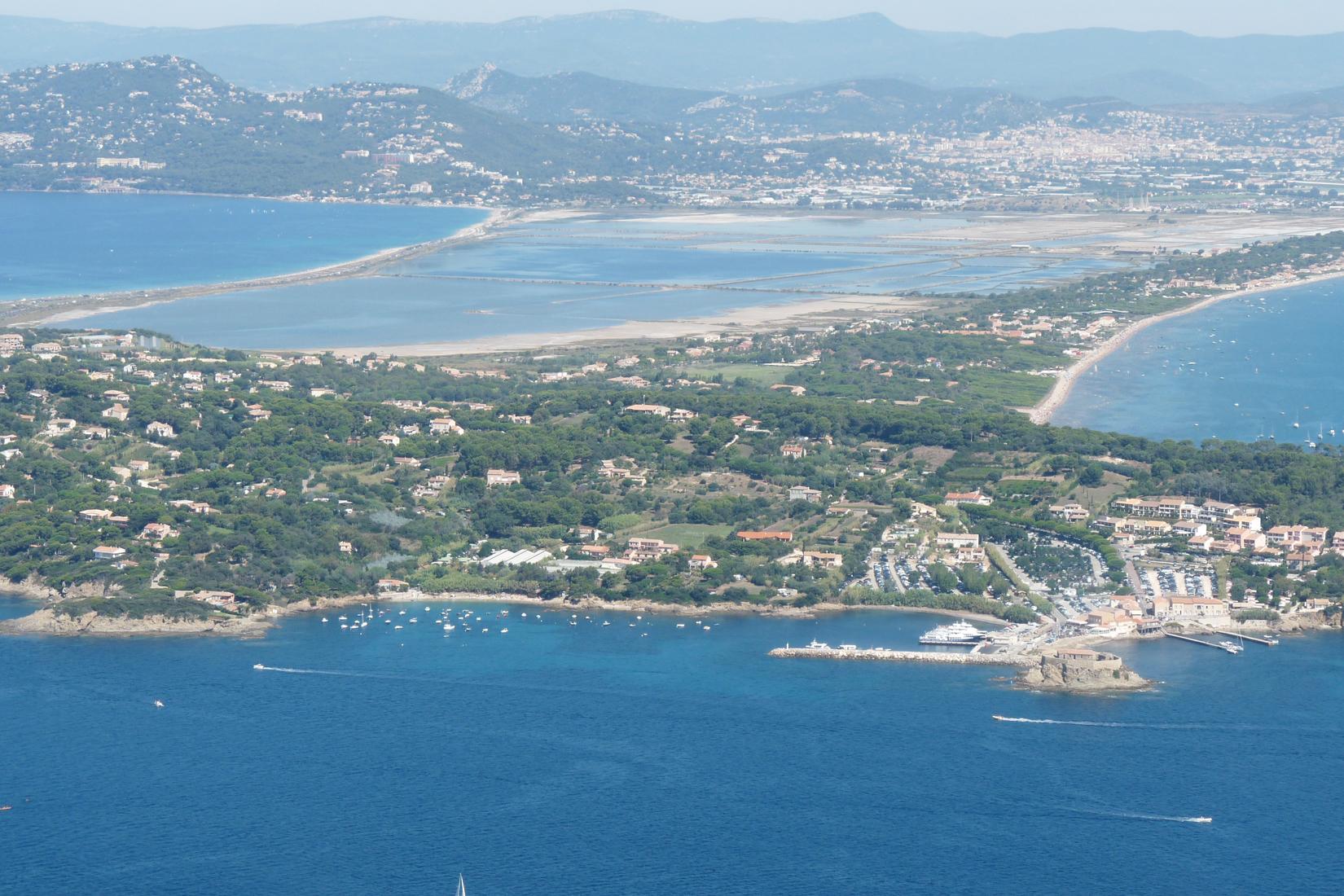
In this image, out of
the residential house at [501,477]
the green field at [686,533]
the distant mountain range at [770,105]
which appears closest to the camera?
the green field at [686,533]

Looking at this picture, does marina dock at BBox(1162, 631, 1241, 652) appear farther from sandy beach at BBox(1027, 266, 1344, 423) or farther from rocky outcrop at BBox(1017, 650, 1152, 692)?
sandy beach at BBox(1027, 266, 1344, 423)

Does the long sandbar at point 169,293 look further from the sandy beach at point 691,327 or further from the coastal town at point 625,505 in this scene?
the sandy beach at point 691,327

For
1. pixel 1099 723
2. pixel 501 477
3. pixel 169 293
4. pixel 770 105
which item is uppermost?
pixel 770 105

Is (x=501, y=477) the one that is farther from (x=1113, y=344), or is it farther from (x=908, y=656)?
(x=1113, y=344)

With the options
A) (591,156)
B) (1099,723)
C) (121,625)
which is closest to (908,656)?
(1099,723)

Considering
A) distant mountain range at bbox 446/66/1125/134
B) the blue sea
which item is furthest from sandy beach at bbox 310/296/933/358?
distant mountain range at bbox 446/66/1125/134

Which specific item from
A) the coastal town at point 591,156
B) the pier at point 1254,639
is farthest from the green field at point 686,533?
the coastal town at point 591,156

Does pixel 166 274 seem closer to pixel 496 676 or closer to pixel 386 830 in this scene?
pixel 496 676
